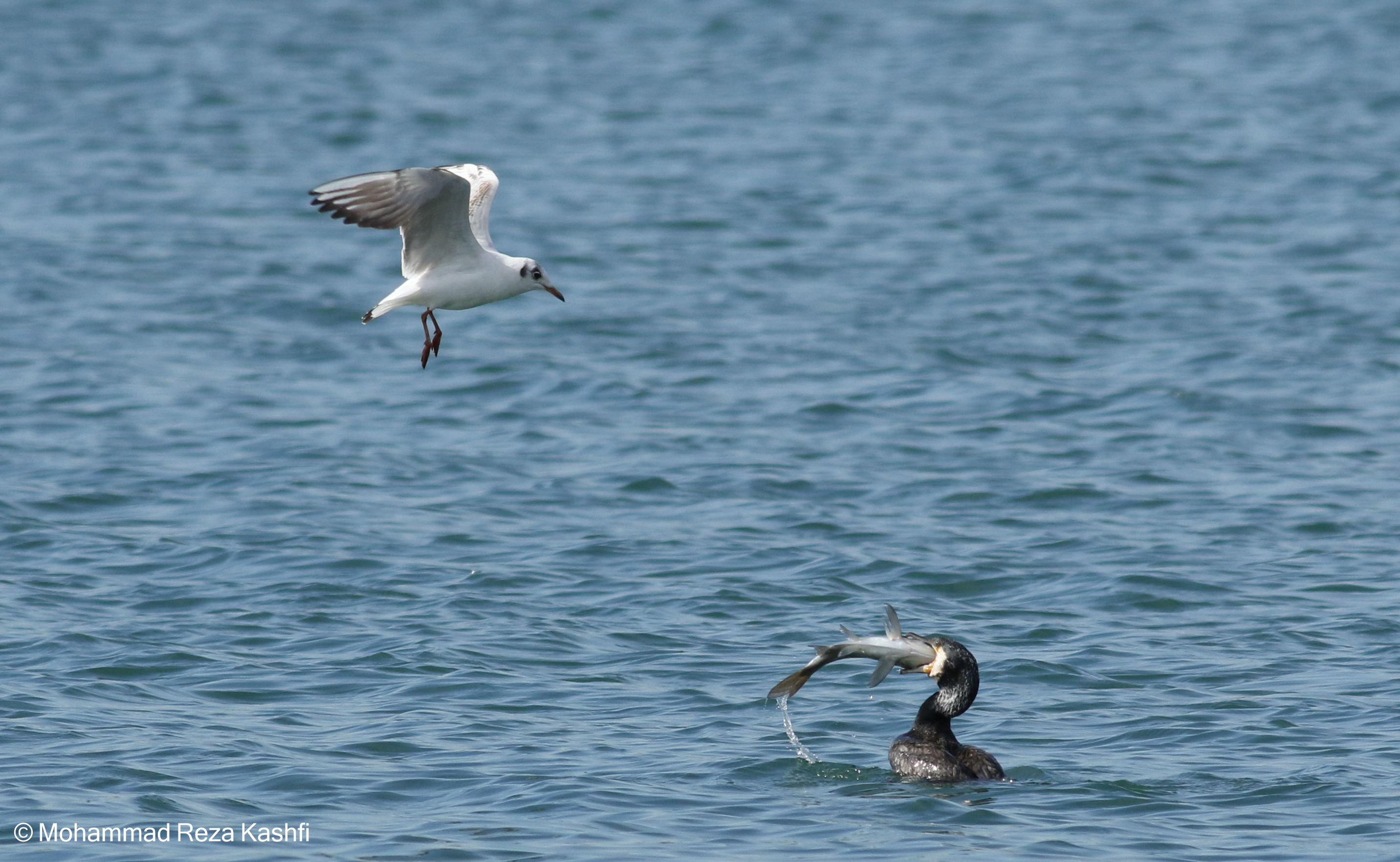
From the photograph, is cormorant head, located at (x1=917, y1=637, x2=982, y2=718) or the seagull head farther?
the seagull head

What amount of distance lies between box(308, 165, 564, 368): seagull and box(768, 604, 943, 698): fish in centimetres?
263

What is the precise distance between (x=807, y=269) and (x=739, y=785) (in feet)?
43.0

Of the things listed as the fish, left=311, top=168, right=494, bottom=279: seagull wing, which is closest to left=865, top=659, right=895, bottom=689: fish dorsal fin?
the fish

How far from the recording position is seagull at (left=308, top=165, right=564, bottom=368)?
10.0 meters

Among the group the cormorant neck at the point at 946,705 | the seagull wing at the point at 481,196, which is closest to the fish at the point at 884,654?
the cormorant neck at the point at 946,705

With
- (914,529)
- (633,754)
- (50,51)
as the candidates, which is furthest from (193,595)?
(50,51)

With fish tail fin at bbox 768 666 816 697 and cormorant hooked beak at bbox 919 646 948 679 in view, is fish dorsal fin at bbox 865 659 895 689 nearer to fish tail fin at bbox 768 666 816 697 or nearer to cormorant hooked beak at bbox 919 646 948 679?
fish tail fin at bbox 768 666 816 697

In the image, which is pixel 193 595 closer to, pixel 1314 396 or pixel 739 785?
pixel 739 785

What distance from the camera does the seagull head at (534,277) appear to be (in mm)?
10812

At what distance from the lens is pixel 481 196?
37.0 feet

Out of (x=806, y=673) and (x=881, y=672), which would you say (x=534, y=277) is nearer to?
(x=806, y=673)

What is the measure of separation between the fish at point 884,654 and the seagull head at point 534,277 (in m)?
2.86

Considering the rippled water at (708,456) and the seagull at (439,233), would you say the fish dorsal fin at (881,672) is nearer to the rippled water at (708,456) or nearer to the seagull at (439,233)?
the rippled water at (708,456)

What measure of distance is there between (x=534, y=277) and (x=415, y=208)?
0.89 meters
